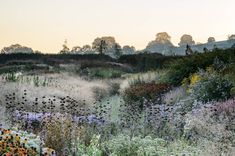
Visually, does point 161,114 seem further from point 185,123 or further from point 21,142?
point 21,142

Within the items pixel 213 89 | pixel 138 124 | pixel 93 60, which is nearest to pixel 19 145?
pixel 138 124

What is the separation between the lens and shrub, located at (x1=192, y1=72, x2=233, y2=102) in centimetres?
1321

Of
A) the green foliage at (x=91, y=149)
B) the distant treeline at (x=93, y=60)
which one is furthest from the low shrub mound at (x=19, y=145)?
the distant treeline at (x=93, y=60)

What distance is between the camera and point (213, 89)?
44.0ft

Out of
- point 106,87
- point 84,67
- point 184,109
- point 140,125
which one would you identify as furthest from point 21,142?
point 84,67

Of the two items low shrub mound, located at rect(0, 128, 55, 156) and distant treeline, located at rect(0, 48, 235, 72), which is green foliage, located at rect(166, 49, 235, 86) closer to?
low shrub mound, located at rect(0, 128, 55, 156)

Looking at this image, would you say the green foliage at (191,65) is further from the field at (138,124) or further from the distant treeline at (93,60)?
the distant treeline at (93,60)

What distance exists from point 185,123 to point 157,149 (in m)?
3.29

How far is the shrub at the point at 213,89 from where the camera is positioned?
1321 centimetres

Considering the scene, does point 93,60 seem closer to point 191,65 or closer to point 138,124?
point 191,65

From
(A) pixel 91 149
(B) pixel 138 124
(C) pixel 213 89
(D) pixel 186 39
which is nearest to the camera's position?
(A) pixel 91 149

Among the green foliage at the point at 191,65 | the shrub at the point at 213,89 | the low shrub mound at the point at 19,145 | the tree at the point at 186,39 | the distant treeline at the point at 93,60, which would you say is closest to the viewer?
the low shrub mound at the point at 19,145

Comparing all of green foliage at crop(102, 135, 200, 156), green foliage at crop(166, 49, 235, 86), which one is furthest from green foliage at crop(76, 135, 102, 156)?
green foliage at crop(166, 49, 235, 86)

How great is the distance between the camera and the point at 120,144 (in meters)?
8.30
